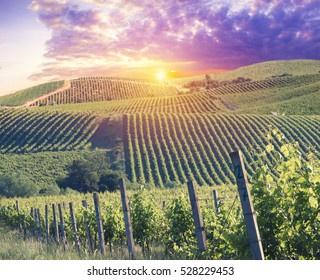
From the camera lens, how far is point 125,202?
198 inches

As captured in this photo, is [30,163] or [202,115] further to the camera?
[202,115]

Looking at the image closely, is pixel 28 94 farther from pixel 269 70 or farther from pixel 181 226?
pixel 181 226

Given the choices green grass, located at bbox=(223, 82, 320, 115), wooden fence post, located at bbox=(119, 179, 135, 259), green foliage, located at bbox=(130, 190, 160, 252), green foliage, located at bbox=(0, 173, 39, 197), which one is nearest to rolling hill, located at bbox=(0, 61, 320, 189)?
green grass, located at bbox=(223, 82, 320, 115)

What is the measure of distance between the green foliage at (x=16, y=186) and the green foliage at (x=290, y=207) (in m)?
18.9

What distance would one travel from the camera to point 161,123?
97.5ft

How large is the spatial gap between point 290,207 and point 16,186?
65.3 feet

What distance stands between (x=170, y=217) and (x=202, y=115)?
2382 centimetres

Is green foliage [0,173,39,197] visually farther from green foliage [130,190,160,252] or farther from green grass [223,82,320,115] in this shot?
green foliage [130,190,160,252]

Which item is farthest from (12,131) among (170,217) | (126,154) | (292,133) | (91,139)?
(170,217)

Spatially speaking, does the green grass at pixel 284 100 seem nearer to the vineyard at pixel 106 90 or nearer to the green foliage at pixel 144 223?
the vineyard at pixel 106 90

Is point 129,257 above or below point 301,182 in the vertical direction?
below

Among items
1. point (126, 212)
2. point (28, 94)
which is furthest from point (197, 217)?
point (28, 94)

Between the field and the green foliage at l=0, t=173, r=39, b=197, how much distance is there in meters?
0.33

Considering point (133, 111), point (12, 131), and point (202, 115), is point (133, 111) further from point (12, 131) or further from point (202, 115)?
point (12, 131)
